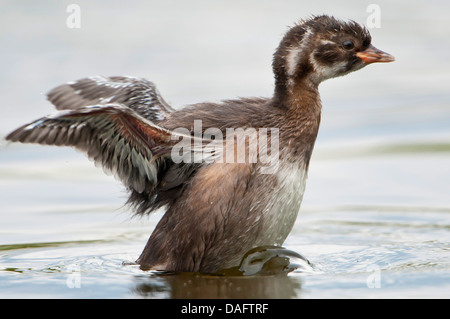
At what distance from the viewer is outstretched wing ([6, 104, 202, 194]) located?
9.05 metres

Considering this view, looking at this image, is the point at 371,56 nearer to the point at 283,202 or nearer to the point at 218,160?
the point at 283,202

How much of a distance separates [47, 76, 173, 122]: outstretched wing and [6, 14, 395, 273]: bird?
3.03 ft

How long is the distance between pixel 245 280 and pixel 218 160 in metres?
1.16

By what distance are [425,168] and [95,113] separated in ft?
20.7

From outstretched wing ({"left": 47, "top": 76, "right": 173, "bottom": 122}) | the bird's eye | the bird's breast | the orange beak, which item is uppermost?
the bird's eye

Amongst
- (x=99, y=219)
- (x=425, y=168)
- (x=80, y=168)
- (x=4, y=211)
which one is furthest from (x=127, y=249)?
(x=425, y=168)

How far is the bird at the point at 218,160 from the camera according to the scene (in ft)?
31.1

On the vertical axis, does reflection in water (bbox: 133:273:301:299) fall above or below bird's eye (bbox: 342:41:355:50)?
below

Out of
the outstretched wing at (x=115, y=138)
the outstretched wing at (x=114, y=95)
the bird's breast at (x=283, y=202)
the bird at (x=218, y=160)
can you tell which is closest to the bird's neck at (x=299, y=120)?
the bird at (x=218, y=160)

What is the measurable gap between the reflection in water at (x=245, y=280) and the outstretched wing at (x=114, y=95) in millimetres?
2045

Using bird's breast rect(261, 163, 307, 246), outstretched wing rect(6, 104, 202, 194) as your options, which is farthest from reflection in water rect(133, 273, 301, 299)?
outstretched wing rect(6, 104, 202, 194)

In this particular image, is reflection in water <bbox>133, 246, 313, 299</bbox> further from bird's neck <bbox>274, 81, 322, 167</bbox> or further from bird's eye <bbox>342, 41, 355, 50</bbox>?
bird's eye <bbox>342, 41, 355, 50</bbox>

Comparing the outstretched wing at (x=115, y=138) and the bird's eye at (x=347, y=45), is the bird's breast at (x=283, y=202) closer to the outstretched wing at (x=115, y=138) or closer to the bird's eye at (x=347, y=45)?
the outstretched wing at (x=115, y=138)

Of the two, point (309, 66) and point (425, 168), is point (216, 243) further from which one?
point (425, 168)
